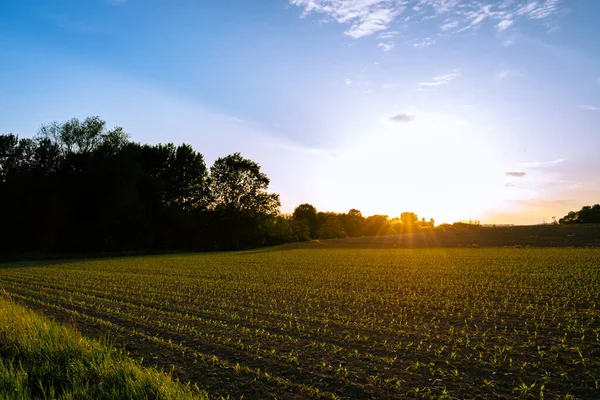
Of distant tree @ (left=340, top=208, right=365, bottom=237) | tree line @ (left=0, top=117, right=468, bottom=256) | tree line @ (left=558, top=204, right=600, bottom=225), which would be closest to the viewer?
tree line @ (left=0, top=117, right=468, bottom=256)

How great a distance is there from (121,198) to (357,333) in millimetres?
53523

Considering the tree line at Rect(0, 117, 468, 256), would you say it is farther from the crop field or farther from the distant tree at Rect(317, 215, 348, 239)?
the crop field

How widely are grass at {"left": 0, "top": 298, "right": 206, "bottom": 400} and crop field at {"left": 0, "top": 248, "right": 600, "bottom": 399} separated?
1473mm

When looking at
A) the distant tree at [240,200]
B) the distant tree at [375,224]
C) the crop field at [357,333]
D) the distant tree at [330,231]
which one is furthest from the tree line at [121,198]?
the distant tree at [375,224]

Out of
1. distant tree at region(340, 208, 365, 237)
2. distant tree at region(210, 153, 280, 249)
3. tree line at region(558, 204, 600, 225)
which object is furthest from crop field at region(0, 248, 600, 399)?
distant tree at region(340, 208, 365, 237)

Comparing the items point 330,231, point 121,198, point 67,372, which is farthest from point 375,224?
point 67,372

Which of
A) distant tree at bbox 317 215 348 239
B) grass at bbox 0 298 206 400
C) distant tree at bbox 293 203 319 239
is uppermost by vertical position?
distant tree at bbox 293 203 319 239

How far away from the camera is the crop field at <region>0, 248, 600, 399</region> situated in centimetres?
756

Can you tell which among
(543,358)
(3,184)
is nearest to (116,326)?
(543,358)

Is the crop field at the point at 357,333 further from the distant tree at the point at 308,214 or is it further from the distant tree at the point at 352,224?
the distant tree at the point at 352,224

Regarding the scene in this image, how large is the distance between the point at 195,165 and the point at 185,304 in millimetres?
59627

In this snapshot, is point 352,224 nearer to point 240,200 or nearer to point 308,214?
point 308,214

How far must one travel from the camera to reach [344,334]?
1114 centimetres

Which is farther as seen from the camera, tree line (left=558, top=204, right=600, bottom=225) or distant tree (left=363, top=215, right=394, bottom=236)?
distant tree (left=363, top=215, right=394, bottom=236)
